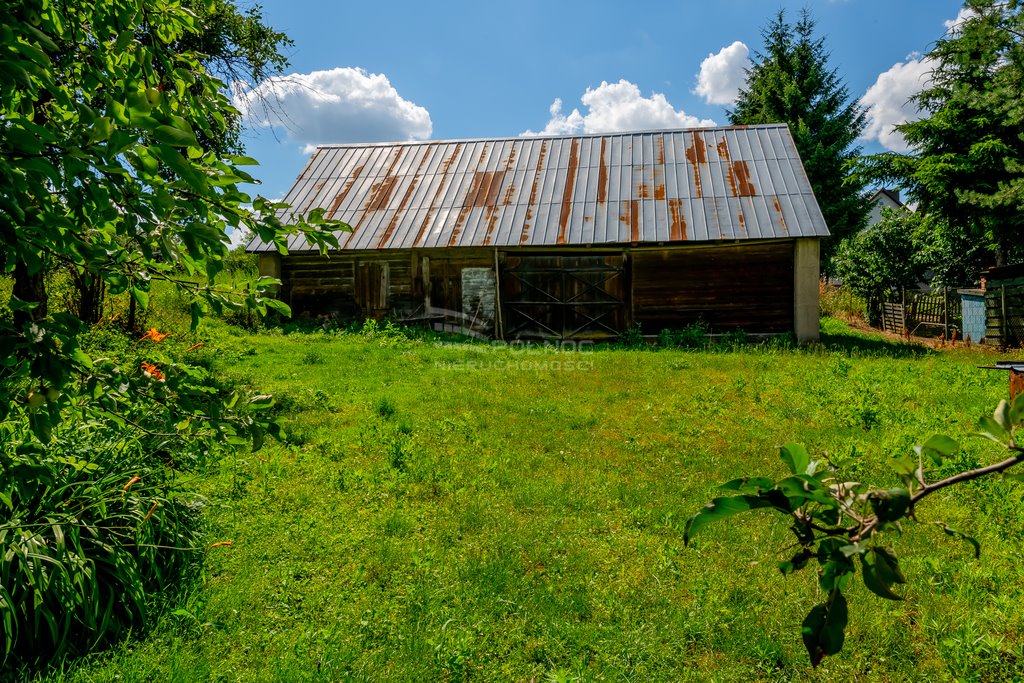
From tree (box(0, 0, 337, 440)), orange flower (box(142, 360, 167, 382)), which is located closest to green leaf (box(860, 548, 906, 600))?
tree (box(0, 0, 337, 440))

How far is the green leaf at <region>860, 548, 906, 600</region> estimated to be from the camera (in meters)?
0.81

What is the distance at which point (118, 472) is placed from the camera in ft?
12.5

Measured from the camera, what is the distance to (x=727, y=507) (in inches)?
34.4

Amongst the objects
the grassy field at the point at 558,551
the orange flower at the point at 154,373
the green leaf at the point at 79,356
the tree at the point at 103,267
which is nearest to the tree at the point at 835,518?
the tree at the point at 103,267

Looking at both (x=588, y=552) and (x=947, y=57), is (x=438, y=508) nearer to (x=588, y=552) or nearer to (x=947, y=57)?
(x=588, y=552)

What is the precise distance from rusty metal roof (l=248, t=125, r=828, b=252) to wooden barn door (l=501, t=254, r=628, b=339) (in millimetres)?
777

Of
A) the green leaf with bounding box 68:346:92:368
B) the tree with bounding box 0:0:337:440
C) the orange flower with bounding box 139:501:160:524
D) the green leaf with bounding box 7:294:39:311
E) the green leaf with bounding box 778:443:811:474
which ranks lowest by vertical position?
the orange flower with bounding box 139:501:160:524

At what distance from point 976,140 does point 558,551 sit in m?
21.6

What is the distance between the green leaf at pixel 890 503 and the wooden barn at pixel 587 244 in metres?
→ 13.1

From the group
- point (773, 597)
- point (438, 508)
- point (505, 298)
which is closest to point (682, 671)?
point (773, 597)

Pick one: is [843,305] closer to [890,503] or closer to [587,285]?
[587,285]

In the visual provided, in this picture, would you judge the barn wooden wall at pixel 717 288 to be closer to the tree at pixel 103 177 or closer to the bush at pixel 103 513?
the bush at pixel 103 513

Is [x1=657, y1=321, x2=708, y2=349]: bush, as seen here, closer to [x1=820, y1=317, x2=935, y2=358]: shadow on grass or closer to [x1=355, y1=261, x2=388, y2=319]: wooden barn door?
[x1=820, y1=317, x2=935, y2=358]: shadow on grass

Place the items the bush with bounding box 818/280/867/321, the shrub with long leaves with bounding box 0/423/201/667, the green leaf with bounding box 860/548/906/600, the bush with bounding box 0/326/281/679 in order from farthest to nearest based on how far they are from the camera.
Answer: the bush with bounding box 818/280/867/321
the shrub with long leaves with bounding box 0/423/201/667
the bush with bounding box 0/326/281/679
the green leaf with bounding box 860/548/906/600
